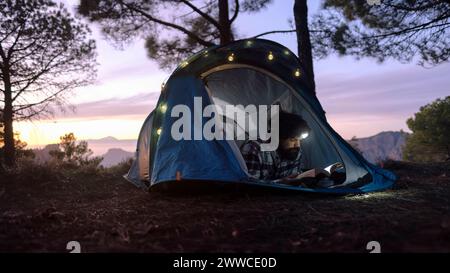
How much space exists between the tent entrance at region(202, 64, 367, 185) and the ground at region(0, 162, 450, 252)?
4.09 feet

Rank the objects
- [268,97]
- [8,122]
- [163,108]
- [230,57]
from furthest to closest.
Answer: [8,122] → [268,97] → [230,57] → [163,108]

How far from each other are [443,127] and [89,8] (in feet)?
66.7

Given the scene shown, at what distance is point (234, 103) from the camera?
23.2 feet

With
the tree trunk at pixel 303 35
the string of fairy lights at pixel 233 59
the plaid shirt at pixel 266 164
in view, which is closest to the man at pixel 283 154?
the plaid shirt at pixel 266 164

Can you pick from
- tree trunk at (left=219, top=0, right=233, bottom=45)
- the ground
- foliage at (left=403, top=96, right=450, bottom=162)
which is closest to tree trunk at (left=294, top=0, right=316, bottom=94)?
tree trunk at (left=219, top=0, right=233, bottom=45)

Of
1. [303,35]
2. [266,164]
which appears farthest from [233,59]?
[303,35]

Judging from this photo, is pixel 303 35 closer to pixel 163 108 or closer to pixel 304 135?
pixel 304 135

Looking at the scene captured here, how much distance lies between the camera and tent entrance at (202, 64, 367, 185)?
6.16 metres

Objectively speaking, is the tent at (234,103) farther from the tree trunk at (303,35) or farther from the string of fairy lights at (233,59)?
the tree trunk at (303,35)

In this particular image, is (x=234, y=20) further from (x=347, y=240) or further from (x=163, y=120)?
(x=347, y=240)

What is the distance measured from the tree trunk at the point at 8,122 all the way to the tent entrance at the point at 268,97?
5.84m

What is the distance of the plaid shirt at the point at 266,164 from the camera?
572 cm

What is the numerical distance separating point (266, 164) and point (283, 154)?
1.64 feet
